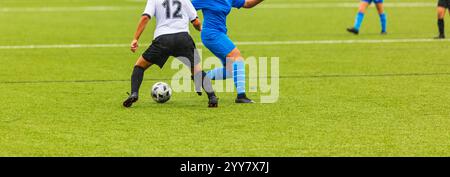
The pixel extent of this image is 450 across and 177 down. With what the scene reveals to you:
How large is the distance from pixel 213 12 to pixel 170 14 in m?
0.79

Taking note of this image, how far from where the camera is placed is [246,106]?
45.1ft

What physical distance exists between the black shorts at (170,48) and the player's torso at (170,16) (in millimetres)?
85

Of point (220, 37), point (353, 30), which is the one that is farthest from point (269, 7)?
point (220, 37)

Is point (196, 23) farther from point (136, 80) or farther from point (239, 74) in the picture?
point (136, 80)

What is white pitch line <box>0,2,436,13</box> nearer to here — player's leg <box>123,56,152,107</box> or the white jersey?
player's leg <box>123,56,152,107</box>

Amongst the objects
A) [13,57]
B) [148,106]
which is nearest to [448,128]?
[148,106]

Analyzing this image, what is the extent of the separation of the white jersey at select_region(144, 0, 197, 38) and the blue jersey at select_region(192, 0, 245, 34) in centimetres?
35

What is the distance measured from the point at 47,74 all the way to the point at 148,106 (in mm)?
4755

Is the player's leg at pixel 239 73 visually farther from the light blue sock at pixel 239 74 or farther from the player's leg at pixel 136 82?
the player's leg at pixel 136 82

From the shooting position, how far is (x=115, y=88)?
16062mm

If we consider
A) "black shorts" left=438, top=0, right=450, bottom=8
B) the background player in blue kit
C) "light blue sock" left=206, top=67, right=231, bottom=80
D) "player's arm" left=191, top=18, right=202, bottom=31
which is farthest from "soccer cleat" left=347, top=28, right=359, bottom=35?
"player's arm" left=191, top=18, right=202, bottom=31

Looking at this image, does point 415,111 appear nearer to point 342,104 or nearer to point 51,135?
point 342,104

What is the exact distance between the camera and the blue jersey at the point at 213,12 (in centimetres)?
1396

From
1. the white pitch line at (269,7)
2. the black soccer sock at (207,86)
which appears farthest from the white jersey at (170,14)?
the white pitch line at (269,7)
